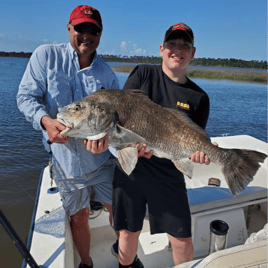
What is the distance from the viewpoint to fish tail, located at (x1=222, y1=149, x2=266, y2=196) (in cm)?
244

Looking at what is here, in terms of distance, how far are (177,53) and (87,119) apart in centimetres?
115

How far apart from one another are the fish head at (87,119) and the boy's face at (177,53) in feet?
2.61

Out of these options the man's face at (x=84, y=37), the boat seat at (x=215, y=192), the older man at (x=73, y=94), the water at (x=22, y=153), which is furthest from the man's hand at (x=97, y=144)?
the water at (x=22, y=153)

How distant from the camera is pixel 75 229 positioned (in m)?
3.01

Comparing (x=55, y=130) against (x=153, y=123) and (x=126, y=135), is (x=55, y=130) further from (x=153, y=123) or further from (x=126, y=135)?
(x=153, y=123)

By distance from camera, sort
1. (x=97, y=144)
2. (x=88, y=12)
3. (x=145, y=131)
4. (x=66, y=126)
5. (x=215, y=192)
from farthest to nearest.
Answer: (x=215, y=192)
(x=88, y=12)
(x=145, y=131)
(x=97, y=144)
(x=66, y=126)

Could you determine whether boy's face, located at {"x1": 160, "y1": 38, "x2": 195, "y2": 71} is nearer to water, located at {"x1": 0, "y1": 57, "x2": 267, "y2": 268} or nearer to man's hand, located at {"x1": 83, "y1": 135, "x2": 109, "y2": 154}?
Answer: man's hand, located at {"x1": 83, "y1": 135, "x2": 109, "y2": 154}

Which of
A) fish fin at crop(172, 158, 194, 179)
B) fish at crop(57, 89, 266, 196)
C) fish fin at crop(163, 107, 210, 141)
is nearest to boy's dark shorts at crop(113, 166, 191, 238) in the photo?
fish fin at crop(172, 158, 194, 179)

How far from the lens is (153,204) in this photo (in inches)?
100

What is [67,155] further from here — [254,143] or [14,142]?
[14,142]

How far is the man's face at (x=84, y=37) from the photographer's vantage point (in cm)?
251

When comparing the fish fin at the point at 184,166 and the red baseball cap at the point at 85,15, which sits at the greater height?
the red baseball cap at the point at 85,15

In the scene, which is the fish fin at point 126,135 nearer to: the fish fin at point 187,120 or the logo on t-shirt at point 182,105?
the fish fin at point 187,120

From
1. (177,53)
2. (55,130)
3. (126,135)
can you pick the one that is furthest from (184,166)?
(55,130)
